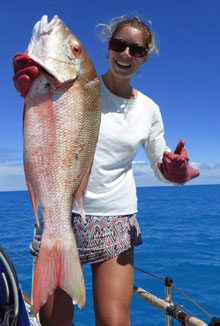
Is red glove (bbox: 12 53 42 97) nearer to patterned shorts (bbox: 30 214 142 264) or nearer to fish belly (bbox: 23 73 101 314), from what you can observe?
fish belly (bbox: 23 73 101 314)

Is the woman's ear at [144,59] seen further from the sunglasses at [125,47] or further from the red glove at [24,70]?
the red glove at [24,70]

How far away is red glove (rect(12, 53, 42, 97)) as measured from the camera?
1.36 meters

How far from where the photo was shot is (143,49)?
1.92 metres

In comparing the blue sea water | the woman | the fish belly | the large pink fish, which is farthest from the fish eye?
the blue sea water

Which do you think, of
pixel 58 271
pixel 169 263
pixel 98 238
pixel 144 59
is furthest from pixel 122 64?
pixel 169 263

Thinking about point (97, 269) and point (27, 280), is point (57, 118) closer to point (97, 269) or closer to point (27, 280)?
point (97, 269)

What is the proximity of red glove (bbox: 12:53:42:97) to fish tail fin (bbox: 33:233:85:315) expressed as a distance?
2.44 feet

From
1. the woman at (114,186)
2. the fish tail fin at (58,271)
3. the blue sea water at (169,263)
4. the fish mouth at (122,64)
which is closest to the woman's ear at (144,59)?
the woman at (114,186)

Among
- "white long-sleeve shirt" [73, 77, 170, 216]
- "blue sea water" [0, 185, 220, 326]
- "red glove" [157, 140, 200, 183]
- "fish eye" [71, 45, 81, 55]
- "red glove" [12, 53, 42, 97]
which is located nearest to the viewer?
"red glove" [12, 53, 42, 97]

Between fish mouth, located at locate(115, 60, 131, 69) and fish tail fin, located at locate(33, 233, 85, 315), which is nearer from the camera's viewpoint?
fish tail fin, located at locate(33, 233, 85, 315)

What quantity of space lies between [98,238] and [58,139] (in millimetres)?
796

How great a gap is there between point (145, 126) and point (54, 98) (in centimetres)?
83

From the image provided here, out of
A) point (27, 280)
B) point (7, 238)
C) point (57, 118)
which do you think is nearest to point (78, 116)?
point (57, 118)

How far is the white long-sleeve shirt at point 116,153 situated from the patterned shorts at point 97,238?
59mm
